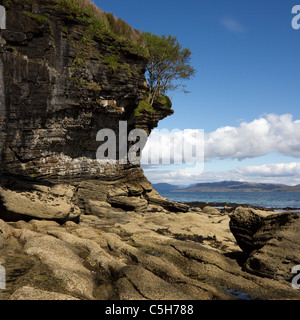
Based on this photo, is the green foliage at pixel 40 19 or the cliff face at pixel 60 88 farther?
the green foliage at pixel 40 19

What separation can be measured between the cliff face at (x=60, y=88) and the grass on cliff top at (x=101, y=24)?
0.11 metres

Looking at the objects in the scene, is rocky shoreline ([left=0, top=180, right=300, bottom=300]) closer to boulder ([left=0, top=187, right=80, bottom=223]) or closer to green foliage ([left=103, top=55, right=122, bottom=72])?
boulder ([left=0, top=187, right=80, bottom=223])

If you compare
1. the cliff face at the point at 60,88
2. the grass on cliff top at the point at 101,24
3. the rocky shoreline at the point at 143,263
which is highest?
the grass on cliff top at the point at 101,24

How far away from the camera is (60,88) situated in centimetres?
2331

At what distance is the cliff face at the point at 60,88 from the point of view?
67.9ft

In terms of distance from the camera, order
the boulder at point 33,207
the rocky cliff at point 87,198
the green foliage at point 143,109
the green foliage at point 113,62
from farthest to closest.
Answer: the green foliage at point 143,109
the green foliage at point 113,62
the boulder at point 33,207
the rocky cliff at point 87,198

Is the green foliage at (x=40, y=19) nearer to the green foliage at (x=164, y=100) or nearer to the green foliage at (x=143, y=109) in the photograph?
the green foliage at (x=143, y=109)

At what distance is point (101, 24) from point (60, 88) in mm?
8117

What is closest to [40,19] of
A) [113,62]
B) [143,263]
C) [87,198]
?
[113,62]

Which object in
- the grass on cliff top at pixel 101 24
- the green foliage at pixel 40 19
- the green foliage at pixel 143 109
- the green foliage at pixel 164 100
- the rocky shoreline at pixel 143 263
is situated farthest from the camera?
the green foliage at pixel 164 100

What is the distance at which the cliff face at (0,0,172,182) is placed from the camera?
2070 cm

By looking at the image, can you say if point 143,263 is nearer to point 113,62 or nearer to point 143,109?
point 113,62

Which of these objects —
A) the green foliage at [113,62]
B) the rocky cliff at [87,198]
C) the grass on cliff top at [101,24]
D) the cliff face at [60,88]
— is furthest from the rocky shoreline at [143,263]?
the grass on cliff top at [101,24]
